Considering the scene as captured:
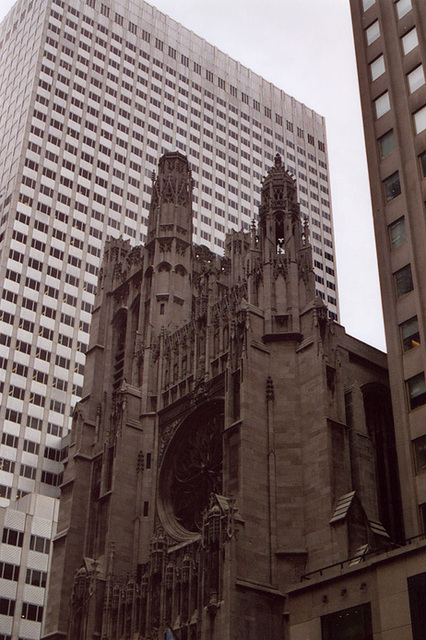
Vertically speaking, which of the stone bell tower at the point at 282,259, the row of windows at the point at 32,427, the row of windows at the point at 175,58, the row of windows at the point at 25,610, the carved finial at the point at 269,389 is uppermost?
the row of windows at the point at 175,58

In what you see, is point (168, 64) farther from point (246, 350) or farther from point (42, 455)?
point (246, 350)

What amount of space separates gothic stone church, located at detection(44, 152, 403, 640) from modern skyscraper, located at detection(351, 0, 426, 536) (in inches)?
137

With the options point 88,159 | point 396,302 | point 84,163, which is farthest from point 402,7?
point 88,159

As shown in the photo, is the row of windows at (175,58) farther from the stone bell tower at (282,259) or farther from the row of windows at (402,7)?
the row of windows at (402,7)

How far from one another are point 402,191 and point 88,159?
2718 inches

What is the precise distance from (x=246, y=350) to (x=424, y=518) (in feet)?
42.0

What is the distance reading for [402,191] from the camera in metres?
44.0

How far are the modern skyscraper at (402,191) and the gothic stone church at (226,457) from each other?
137 inches

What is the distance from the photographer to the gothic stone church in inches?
1555

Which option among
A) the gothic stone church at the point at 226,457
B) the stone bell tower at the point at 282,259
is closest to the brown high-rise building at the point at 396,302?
the gothic stone church at the point at 226,457

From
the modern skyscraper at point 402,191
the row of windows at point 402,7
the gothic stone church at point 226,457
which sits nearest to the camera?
the modern skyscraper at point 402,191

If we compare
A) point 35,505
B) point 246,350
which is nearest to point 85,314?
point 35,505

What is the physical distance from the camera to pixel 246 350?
45344mm

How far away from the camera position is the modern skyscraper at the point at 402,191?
39.3 m
